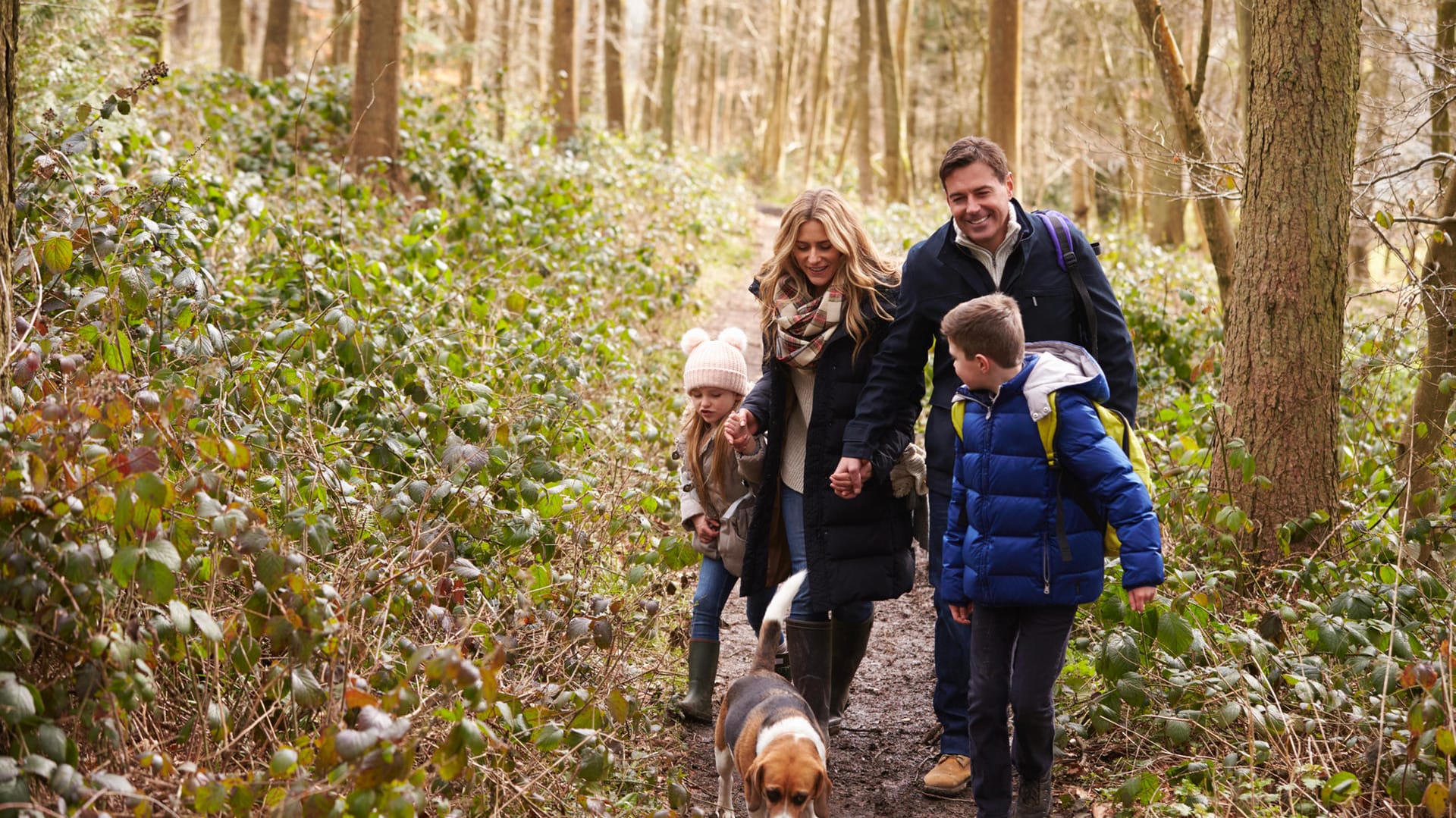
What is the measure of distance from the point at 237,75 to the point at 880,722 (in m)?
12.4

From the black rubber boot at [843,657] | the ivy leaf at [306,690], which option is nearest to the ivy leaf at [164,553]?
the ivy leaf at [306,690]

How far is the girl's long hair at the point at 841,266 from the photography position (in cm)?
473

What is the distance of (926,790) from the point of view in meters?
4.71

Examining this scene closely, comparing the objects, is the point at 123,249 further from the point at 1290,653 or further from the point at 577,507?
the point at 1290,653

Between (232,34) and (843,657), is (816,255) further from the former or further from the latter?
(232,34)

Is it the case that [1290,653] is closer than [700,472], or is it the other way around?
[1290,653]

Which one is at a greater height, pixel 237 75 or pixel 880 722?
pixel 237 75

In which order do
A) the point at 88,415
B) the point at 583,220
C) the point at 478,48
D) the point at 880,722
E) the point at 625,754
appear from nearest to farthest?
the point at 88,415
the point at 625,754
the point at 880,722
the point at 583,220
the point at 478,48

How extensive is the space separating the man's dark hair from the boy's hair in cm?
62

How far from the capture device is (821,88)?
1304 inches

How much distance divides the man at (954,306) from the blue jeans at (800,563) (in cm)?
A: 34

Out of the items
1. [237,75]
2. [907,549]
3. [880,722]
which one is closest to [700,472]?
[907,549]

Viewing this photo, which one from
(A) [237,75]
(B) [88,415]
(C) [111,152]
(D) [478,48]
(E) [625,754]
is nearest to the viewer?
(B) [88,415]

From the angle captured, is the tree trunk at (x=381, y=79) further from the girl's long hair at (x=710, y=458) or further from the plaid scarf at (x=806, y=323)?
the plaid scarf at (x=806, y=323)
